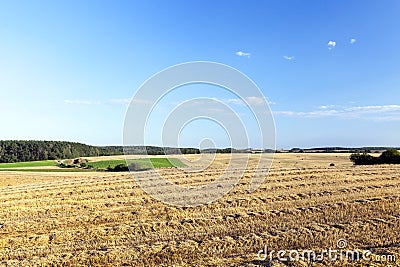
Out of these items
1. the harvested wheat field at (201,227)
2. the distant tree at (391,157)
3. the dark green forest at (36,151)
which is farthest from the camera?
the dark green forest at (36,151)

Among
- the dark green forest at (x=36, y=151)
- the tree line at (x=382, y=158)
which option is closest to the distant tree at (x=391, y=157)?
the tree line at (x=382, y=158)

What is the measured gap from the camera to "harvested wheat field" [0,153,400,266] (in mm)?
7363

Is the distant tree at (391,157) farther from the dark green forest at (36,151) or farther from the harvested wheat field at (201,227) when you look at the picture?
the dark green forest at (36,151)

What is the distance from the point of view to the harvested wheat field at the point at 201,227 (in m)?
7.36

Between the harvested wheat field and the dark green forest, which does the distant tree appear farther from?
the dark green forest

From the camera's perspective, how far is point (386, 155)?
114 ft

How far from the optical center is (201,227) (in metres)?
9.67

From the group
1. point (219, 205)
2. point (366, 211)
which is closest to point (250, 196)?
point (219, 205)

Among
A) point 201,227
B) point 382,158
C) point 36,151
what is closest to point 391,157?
point 382,158

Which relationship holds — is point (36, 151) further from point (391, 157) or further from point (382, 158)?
point (391, 157)

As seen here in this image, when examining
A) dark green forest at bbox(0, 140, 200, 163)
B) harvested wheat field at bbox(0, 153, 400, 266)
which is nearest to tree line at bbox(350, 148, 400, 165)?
harvested wheat field at bbox(0, 153, 400, 266)

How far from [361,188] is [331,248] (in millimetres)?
9010

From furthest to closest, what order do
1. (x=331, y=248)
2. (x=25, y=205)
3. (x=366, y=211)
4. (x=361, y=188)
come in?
1. (x=361, y=188)
2. (x=25, y=205)
3. (x=366, y=211)
4. (x=331, y=248)

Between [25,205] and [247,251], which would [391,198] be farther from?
[25,205]
